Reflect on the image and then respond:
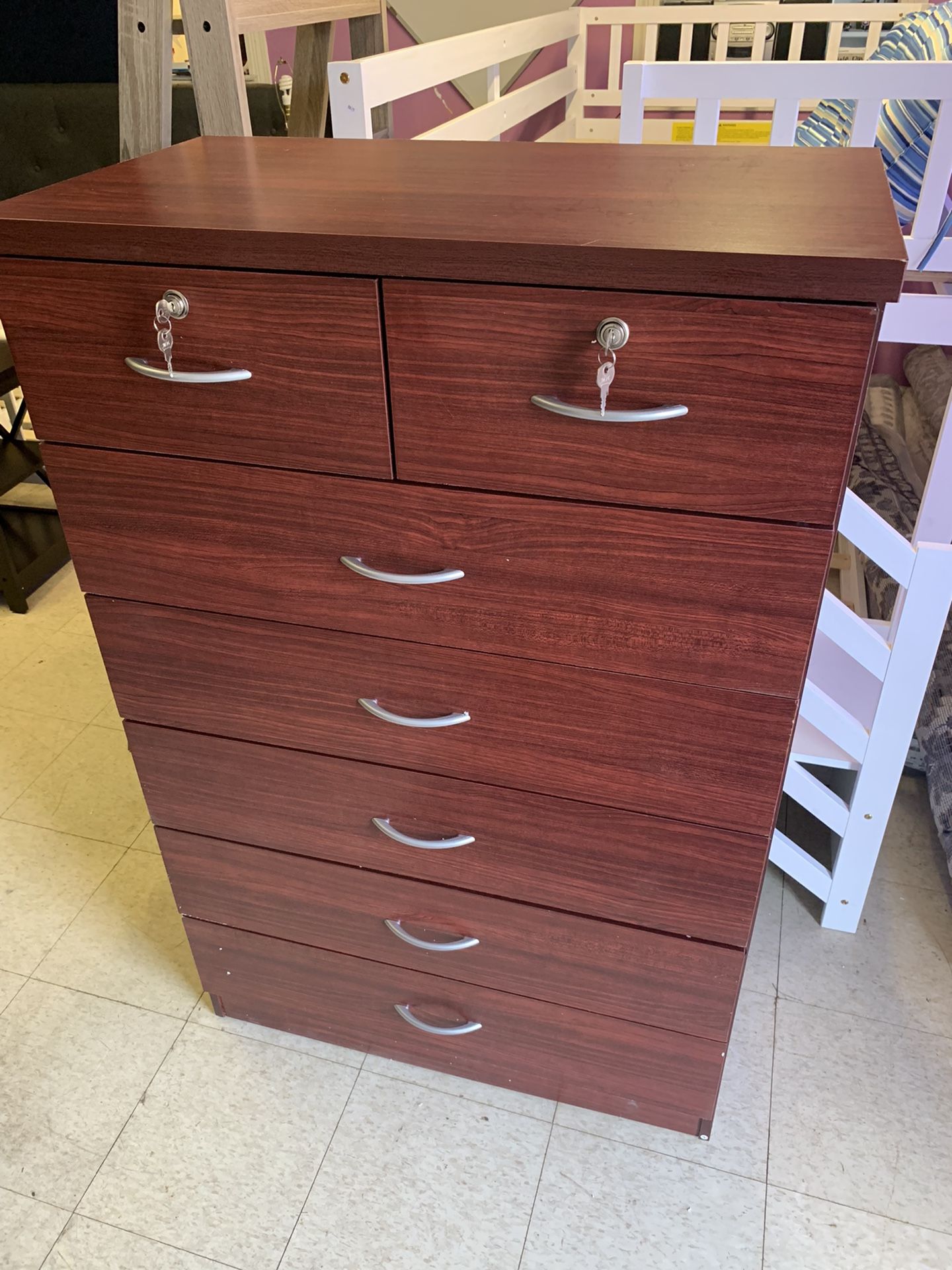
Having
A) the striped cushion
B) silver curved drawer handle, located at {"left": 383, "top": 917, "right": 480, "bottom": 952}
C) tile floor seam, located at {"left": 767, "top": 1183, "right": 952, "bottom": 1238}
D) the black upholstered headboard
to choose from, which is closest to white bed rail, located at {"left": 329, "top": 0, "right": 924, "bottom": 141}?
the striped cushion

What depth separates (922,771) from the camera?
5.74ft

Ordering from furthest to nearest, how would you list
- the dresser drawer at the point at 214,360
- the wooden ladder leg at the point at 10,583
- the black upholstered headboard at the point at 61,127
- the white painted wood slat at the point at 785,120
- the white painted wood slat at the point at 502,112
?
the black upholstered headboard at the point at 61,127 < the wooden ladder leg at the point at 10,583 < the white painted wood slat at the point at 502,112 < the white painted wood slat at the point at 785,120 < the dresser drawer at the point at 214,360

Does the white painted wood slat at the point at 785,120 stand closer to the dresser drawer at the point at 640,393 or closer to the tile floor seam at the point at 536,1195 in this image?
the dresser drawer at the point at 640,393

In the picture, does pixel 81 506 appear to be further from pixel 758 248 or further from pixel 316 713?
pixel 758 248

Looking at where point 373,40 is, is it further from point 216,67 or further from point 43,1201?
point 43,1201

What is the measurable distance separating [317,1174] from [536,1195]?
28 cm

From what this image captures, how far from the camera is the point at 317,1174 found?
4.03 ft

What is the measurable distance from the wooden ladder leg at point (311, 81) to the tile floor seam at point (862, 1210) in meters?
1.60

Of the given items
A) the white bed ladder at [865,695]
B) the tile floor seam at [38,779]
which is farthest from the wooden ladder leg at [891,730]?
the tile floor seam at [38,779]

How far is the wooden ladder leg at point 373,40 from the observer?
1555 millimetres

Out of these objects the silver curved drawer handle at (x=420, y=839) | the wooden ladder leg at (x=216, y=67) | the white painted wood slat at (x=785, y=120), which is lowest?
the silver curved drawer handle at (x=420, y=839)

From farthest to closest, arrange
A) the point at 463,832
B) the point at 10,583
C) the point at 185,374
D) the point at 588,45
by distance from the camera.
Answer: the point at 588,45
the point at 10,583
the point at 463,832
the point at 185,374

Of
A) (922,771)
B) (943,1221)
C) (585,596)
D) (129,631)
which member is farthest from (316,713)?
(922,771)

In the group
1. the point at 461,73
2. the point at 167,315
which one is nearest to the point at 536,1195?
the point at 167,315
